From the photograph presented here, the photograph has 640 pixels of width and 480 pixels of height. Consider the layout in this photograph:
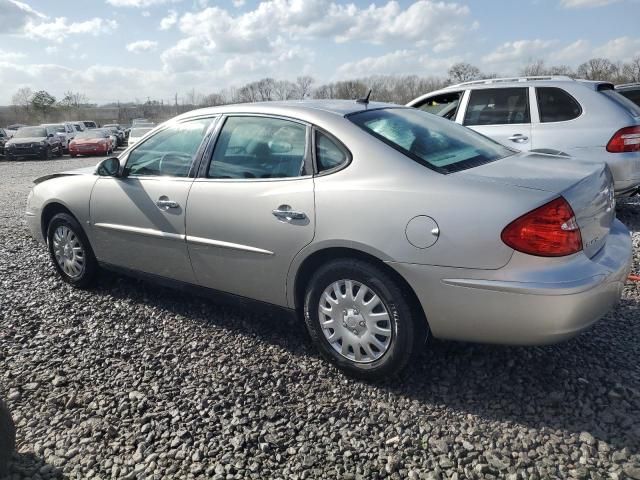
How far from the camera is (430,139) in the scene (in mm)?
3188

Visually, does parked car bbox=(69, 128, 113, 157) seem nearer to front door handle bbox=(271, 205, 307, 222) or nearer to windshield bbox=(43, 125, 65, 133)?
windshield bbox=(43, 125, 65, 133)

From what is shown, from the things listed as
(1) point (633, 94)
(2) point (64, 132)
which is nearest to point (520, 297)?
(1) point (633, 94)

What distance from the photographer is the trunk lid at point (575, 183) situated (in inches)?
101

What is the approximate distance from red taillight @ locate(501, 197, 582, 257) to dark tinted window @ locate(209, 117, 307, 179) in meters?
1.26

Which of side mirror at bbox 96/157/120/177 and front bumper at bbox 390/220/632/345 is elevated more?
side mirror at bbox 96/157/120/177

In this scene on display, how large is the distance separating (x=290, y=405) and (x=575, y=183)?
1856mm

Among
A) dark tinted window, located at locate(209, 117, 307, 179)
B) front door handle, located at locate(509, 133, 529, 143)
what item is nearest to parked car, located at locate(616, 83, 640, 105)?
front door handle, located at locate(509, 133, 529, 143)

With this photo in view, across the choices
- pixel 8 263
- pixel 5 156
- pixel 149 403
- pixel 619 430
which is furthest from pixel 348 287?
pixel 5 156

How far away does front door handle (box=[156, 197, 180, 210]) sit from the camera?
3604 mm

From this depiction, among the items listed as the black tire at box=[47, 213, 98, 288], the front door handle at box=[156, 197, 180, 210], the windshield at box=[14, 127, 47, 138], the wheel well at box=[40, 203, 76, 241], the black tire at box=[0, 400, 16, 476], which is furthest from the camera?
the windshield at box=[14, 127, 47, 138]

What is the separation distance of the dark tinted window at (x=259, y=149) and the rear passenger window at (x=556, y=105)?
163 inches

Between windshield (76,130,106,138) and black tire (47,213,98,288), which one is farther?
windshield (76,130,106,138)

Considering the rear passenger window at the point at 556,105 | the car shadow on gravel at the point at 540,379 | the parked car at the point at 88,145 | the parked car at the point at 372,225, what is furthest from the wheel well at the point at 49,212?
the parked car at the point at 88,145

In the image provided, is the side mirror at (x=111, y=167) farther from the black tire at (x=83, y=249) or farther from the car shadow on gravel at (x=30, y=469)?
the car shadow on gravel at (x=30, y=469)
